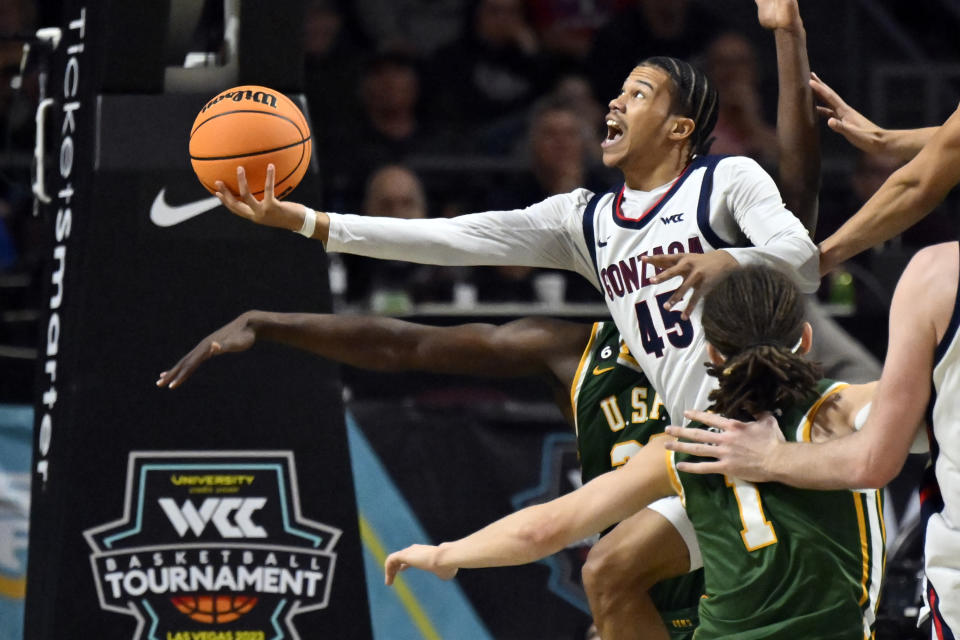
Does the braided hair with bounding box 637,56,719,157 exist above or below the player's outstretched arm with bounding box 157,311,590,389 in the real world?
above

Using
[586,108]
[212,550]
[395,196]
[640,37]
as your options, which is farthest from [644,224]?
[640,37]

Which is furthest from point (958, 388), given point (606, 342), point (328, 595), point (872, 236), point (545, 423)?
point (545, 423)

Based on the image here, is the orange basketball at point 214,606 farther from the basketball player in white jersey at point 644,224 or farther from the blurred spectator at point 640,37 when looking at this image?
the blurred spectator at point 640,37

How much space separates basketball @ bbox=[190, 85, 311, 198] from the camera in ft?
15.4

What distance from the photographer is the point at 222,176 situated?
186 inches

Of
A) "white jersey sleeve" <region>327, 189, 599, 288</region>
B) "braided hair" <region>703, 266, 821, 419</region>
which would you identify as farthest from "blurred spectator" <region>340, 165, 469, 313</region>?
"braided hair" <region>703, 266, 821, 419</region>

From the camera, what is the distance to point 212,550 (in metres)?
5.46

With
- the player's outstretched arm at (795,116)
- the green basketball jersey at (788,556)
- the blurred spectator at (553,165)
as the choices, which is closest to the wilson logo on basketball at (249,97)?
the player's outstretched arm at (795,116)

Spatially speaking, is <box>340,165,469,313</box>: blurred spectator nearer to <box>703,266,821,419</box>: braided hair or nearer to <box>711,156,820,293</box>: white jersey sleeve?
<box>711,156,820,293</box>: white jersey sleeve

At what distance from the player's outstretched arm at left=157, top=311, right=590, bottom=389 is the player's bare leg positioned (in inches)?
30.0

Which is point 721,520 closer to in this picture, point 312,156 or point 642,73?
point 642,73

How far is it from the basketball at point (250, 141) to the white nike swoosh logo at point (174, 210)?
1.88ft

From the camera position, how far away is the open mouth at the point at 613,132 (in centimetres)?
483

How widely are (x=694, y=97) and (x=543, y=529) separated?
1.83 metres
